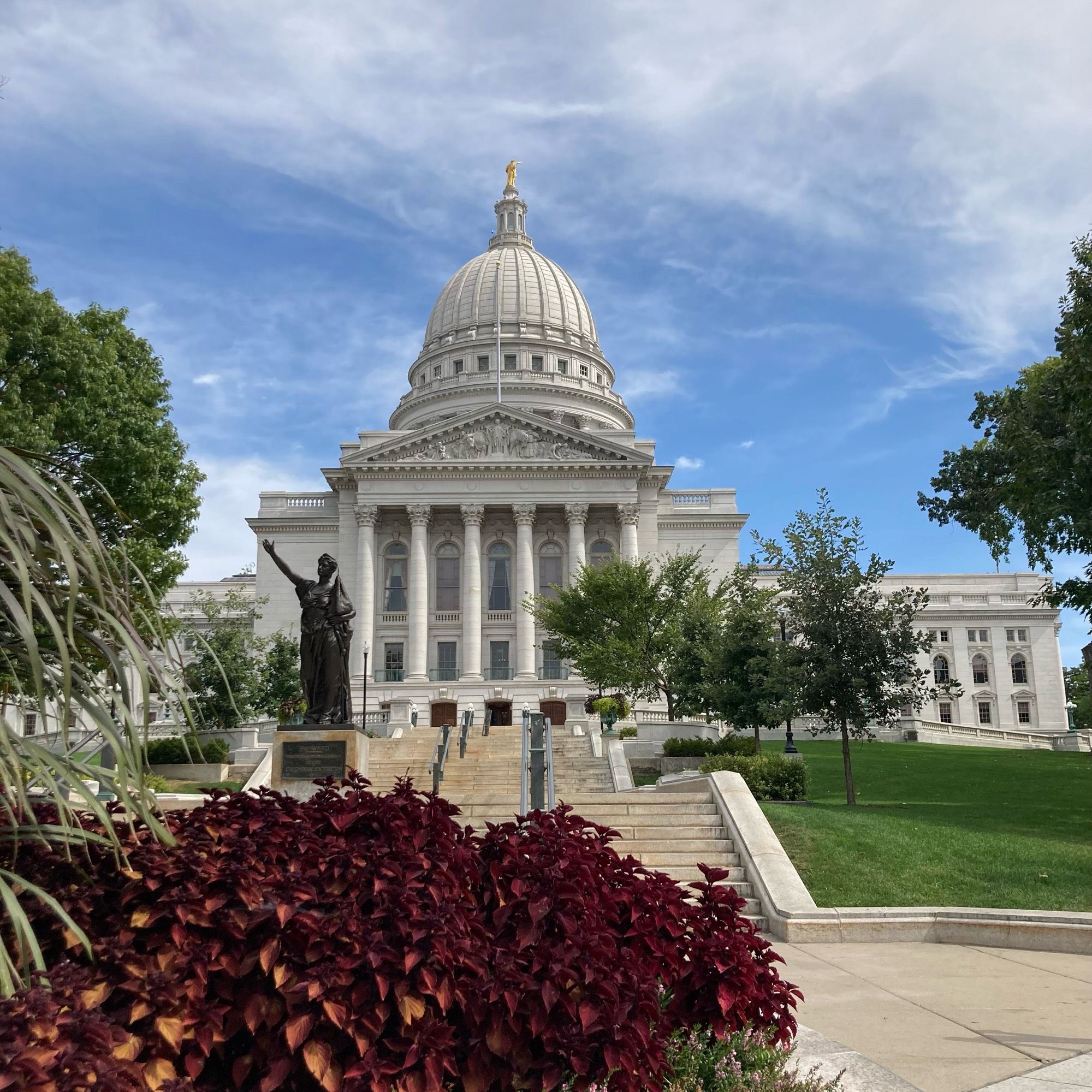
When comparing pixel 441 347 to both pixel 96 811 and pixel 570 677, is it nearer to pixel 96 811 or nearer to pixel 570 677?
pixel 570 677

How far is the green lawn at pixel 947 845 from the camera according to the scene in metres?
15.3

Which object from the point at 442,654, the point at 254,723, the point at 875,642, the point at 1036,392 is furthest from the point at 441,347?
the point at 875,642

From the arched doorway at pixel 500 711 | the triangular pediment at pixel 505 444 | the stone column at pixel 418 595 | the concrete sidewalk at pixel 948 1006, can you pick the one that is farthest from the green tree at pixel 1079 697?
the concrete sidewalk at pixel 948 1006

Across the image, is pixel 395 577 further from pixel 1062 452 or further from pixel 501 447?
pixel 1062 452

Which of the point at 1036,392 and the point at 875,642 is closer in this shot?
the point at 875,642

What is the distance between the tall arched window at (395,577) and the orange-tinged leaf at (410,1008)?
62.3 meters

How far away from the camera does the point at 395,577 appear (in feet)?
222

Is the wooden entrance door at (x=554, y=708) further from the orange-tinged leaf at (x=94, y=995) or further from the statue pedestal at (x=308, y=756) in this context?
the orange-tinged leaf at (x=94, y=995)

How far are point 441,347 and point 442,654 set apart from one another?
1534 inches

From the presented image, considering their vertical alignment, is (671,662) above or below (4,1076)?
above

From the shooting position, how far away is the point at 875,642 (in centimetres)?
2630

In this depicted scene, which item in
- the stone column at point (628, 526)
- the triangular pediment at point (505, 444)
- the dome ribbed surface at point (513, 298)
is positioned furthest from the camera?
the dome ribbed surface at point (513, 298)

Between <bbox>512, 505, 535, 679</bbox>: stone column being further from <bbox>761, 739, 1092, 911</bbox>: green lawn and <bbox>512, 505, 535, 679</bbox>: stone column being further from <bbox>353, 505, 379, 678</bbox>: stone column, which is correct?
<bbox>761, 739, 1092, 911</bbox>: green lawn

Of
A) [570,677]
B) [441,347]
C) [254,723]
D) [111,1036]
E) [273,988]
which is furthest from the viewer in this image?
[441,347]
